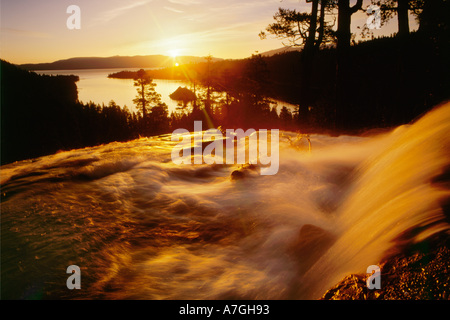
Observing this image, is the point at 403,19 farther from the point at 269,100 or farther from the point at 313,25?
the point at 269,100

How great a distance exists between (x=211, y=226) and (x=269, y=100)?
3603 cm

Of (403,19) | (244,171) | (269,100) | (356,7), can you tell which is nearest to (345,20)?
(356,7)

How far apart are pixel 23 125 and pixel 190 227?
47259 mm

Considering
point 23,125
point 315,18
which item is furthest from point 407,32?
point 23,125

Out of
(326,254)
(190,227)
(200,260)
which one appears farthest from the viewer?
(190,227)

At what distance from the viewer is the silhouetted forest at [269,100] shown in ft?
35.0

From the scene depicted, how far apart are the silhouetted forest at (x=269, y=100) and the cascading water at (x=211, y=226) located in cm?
706

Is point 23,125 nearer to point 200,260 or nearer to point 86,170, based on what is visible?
point 86,170

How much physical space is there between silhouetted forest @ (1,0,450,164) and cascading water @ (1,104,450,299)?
7.06 m

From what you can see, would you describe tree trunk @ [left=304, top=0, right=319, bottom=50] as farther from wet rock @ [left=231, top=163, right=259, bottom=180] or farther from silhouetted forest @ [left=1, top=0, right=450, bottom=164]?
wet rock @ [left=231, top=163, right=259, bottom=180]

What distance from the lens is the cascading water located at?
2215mm

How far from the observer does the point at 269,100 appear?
37.5 m
